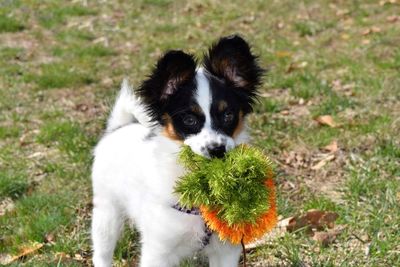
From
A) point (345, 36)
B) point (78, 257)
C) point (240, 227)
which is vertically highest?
point (240, 227)

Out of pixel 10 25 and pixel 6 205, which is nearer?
pixel 6 205

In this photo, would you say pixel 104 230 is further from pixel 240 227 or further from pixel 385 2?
pixel 385 2

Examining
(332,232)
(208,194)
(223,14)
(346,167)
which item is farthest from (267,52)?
(208,194)

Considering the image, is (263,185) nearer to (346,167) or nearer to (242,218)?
(242,218)

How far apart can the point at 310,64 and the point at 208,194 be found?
5299 mm

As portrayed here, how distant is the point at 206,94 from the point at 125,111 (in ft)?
3.43

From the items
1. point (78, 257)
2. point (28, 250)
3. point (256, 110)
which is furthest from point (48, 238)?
point (256, 110)

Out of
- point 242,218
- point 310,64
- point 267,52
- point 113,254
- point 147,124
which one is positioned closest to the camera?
point 242,218

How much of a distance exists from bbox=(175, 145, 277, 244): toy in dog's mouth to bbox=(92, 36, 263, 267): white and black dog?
8 cm

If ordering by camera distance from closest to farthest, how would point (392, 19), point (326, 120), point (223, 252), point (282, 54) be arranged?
point (223, 252), point (326, 120), point (282, 54), point (392, 19)

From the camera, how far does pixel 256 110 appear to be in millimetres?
6539

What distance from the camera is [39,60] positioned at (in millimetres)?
8797

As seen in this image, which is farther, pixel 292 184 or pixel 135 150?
pixel 292 184

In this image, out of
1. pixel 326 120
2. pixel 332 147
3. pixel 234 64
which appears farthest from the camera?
pixel 326 120
